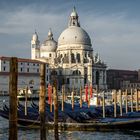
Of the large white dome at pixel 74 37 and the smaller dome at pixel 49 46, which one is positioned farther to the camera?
the smaller dome at pixel 49 46

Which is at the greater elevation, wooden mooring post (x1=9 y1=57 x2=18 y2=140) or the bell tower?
the bell tower

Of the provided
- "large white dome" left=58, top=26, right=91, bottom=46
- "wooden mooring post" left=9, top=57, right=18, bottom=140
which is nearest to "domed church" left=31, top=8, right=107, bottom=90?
"large white dome" left=58, top=26, right=91, bottom=46

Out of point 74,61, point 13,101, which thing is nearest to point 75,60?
point 74,61

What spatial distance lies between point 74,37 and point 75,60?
12.1 ft

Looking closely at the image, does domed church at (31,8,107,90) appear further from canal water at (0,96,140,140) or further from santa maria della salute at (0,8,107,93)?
canal water at (0,96,140,140)

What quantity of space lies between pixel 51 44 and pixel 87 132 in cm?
5530

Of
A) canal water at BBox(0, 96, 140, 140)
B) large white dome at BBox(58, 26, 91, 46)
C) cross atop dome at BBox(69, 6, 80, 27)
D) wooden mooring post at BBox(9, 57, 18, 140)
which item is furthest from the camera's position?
cross atop dome at BBox(69, 6, 80, 27)

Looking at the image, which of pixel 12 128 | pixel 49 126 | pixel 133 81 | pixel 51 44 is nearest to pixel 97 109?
pixel 49 126

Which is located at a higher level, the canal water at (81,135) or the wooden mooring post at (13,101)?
the wooden mooring post at (13,101)

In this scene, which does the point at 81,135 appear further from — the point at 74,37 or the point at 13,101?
the point at 74,37

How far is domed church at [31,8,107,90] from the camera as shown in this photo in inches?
2512

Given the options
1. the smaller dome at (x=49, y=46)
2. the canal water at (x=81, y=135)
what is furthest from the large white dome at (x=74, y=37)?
the canal water at (x=81, y=135)

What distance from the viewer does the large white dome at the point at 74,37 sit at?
2591 inches

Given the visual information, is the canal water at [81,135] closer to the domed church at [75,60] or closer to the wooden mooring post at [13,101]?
the wooden mooring post at [13,101]
